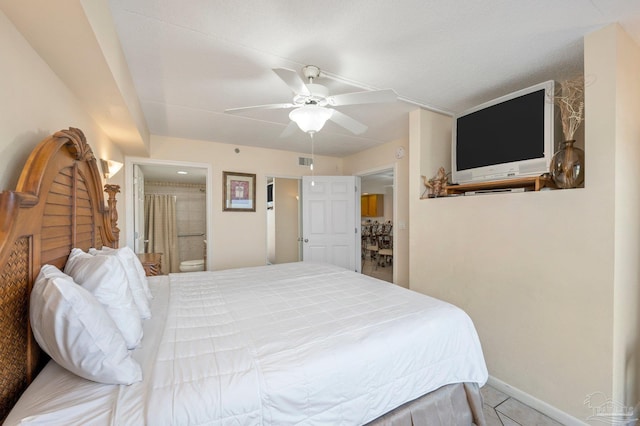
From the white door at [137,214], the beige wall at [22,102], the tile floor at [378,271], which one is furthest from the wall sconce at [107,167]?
the tile floor at [378,271]

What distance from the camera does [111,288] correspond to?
3.62 feet

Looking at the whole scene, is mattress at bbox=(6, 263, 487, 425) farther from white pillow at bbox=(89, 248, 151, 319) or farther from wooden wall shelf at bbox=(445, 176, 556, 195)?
wooden wall shelf at bbox=(445, 176, 556, 195)

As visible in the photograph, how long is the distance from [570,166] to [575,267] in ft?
2.16

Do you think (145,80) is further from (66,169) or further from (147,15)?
(66,169)

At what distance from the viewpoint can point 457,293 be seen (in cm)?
232

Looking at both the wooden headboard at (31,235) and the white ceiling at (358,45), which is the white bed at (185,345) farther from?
the white ceiling at (358,45)

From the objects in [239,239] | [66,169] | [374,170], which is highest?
[374,170]

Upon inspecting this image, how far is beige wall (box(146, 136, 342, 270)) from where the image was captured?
355 cm

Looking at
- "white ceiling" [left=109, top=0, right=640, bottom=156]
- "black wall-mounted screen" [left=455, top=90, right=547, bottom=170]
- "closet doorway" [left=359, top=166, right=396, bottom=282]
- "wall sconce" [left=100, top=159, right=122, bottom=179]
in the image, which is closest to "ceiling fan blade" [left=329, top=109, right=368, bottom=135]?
"white ceiling" [left=109, top=0, right=640, bottom=156]

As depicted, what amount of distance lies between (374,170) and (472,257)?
2198 millimetres

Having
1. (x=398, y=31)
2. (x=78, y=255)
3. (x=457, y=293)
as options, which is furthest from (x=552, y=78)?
(x=78, y=255)

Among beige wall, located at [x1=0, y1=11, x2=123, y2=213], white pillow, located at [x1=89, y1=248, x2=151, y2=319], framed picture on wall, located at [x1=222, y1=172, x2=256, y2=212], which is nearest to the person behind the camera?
beige wall, located at [x1=0, y1=11, x2=123, y2=213]

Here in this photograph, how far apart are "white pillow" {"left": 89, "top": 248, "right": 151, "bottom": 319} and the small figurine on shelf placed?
8.36ft

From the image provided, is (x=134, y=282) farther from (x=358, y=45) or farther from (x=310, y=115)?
(x=358, y=45)
